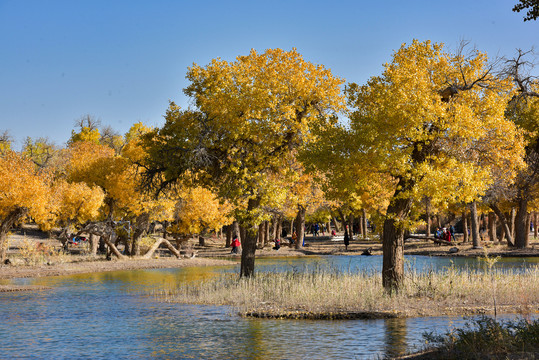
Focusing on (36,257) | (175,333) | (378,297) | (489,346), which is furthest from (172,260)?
(489,346)

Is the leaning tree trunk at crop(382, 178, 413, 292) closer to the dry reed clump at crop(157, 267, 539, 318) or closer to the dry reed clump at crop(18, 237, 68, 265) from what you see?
the dry reed clump at crop(157, 267, 539, 318)

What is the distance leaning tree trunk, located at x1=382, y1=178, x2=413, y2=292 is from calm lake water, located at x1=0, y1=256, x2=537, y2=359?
3.92 meters

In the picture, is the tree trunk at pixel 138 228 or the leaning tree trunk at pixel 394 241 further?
the tree trunk at pixel 138 228

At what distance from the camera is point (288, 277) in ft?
83.6

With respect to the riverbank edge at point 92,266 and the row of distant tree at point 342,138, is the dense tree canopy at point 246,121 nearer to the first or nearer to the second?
the row of distant tree at point 342,138

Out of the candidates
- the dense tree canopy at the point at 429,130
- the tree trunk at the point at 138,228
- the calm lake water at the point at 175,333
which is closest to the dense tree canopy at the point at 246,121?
the dense tree canopy at the point at 429,130

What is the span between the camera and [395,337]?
51.1 ft

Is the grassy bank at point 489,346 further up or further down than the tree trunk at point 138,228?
further down

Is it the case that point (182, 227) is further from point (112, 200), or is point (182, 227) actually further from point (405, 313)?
point (405, 313)

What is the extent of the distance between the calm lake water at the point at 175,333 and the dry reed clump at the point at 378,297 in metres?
0.91

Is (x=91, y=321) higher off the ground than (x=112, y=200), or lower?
lower

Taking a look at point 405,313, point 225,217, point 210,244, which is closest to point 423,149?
point 405,313

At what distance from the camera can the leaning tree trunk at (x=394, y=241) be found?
2184cm

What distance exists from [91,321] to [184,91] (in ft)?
41.1
